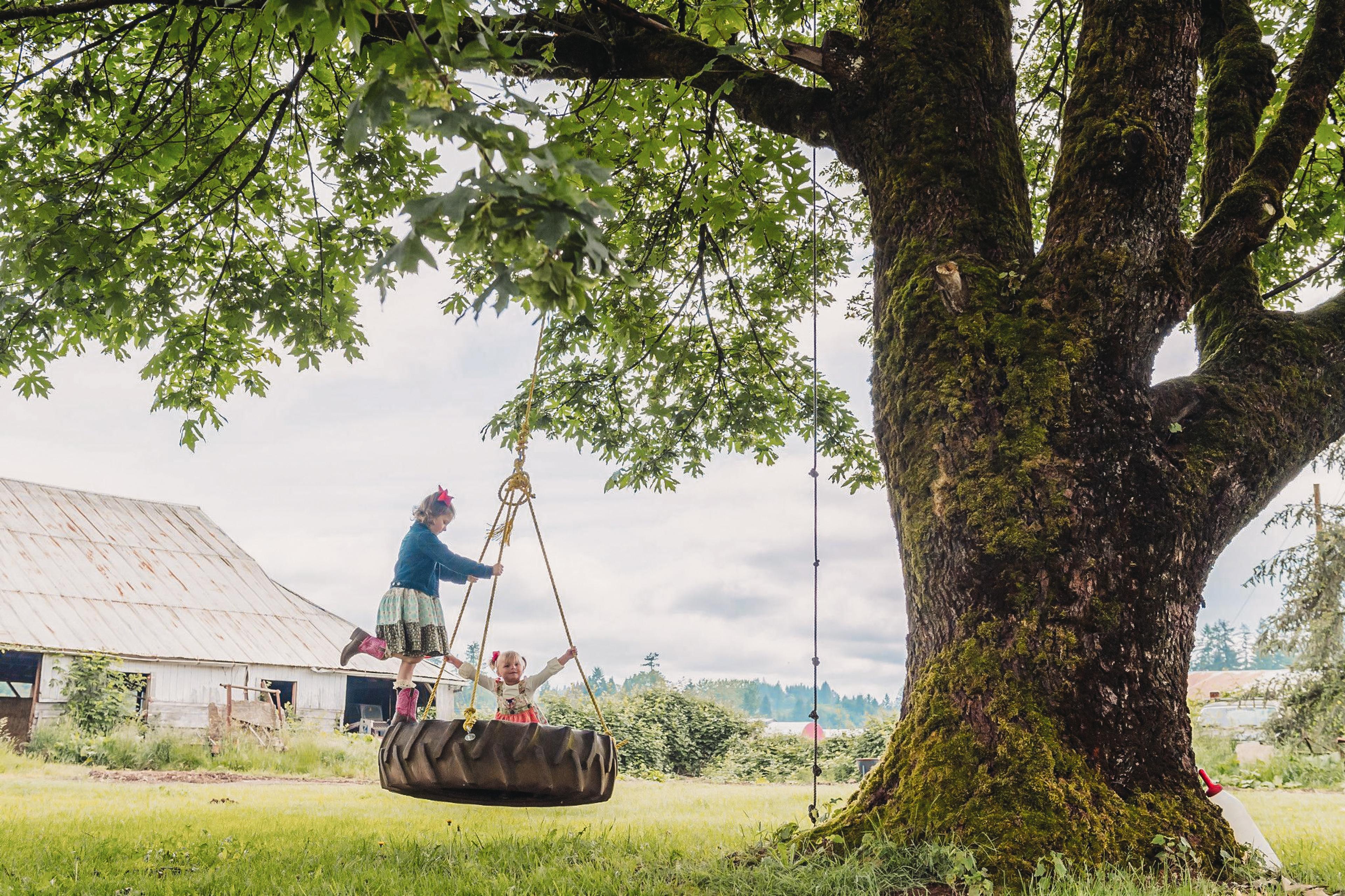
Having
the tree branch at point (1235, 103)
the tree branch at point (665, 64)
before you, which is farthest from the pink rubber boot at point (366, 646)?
the tree branch at point (1235, 103)

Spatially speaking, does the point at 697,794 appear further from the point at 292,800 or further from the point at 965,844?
the point at 965,844

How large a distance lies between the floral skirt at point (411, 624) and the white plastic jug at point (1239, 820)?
14.0 feet

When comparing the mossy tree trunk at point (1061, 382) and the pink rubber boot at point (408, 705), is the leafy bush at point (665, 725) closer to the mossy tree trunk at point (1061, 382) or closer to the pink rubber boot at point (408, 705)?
the pink rubber boot at point (408, 705)

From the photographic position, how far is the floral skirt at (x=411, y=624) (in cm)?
601

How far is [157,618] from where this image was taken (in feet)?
67.0

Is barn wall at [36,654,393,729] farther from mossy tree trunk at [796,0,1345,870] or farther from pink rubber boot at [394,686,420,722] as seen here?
mossy tree trunk at [796,0,1345,870]

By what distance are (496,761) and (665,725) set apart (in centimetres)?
1425

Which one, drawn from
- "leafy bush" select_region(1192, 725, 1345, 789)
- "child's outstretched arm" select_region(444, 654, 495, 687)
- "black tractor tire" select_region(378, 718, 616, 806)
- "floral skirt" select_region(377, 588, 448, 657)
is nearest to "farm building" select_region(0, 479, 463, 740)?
"floral skirt" select_region(377, 588, 448, 657)

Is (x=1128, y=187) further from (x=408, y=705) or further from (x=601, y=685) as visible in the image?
(x=601, y=685)

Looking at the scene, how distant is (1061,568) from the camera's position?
4047mm

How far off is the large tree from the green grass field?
808 millimetres

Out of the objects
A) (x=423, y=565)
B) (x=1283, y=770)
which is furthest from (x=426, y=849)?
(x=1283, y=770)

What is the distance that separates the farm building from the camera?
1839 centimetres

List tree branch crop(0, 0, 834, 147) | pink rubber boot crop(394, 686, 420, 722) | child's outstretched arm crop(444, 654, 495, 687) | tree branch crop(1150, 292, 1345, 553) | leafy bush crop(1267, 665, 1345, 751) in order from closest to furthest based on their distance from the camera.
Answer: tree branch crop(1150, 292, 1345, 553)
child's outstretched arm crop(444, 654, 495, 687)
tree branch crop(0, 0, 834, 147)
pink rubber boot crop(394, 686, 420, 722)
leafy bush crop(1267, 665, 1345, 751)
